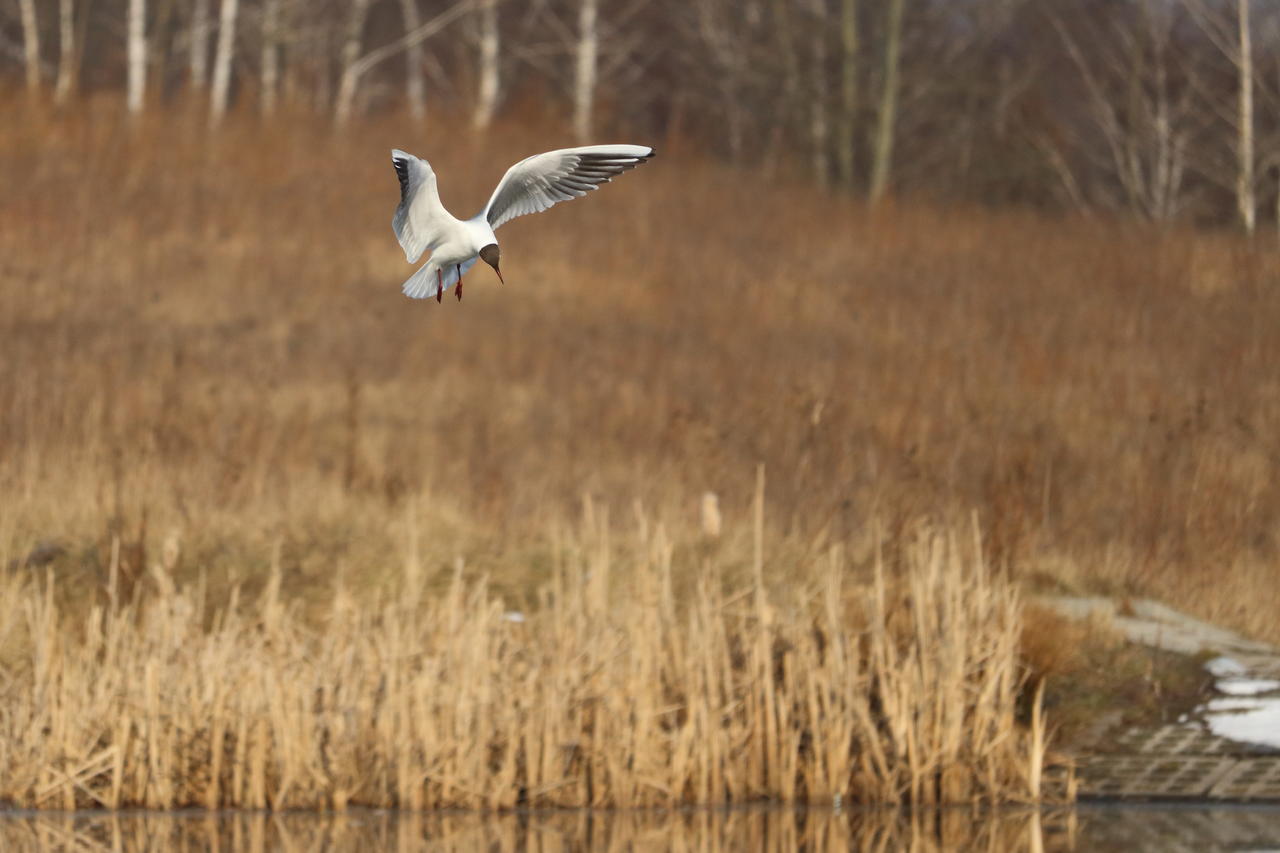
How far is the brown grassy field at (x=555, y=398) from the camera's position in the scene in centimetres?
848

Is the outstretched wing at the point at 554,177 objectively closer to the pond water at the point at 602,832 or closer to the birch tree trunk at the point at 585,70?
the pond water at the point at 602,832

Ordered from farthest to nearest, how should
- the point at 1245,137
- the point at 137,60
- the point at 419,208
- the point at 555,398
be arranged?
the point at 137,60, the point at 1245,137, the point at 555,398, the point at 419,208

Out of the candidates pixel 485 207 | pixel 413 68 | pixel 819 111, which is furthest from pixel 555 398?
pixel 413 68

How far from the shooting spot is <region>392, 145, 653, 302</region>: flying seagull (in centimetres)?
375

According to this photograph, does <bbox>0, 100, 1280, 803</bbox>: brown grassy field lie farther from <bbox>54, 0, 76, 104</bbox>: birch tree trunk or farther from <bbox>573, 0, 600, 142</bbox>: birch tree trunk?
<bbox>573, 0, 600, 142</bbox>: birch tree trunk

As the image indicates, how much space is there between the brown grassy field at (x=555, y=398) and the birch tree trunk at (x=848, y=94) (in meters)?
3.27

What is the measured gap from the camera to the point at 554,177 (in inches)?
161

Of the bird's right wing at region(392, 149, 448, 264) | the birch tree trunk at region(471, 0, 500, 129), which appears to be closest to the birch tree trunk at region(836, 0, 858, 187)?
the birch tree trunk at region(471, 0, 500, 129)

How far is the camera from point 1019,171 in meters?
23.4

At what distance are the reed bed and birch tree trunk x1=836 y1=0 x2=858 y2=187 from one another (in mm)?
15446

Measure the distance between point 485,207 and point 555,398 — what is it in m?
8.01

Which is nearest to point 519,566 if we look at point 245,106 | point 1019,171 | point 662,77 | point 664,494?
point 664,494

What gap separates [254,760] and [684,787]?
1.46 meters

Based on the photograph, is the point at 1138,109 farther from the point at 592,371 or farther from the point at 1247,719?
the point at 1247,719
